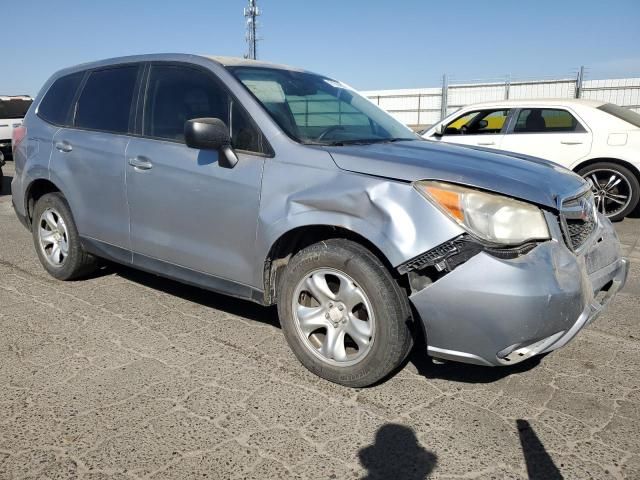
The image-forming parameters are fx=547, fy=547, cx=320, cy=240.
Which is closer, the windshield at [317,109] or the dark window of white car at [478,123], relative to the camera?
the windshield at [317,109]

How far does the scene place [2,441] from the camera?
8.00 feet

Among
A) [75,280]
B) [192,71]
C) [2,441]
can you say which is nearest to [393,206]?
[192,71]

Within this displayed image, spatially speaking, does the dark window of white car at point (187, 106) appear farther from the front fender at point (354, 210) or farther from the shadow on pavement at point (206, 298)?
the shadow on pavement at point (206, 298)

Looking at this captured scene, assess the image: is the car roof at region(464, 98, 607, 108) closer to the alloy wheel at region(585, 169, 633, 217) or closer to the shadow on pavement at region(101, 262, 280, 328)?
the alloy wheel at region(585, 169, 633, 217)

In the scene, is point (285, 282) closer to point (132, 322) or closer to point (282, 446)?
point (282, 446)

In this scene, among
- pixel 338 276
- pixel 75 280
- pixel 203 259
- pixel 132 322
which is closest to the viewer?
pixel 338 276

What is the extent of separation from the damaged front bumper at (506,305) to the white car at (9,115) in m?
14.5

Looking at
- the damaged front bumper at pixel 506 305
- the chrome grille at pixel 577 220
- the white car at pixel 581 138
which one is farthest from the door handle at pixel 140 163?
the white car at pixel 581 138

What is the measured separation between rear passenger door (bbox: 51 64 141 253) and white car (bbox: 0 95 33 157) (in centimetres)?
1146

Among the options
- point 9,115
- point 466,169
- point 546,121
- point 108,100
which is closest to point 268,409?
point 466,169

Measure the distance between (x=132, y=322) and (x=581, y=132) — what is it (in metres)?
6.38

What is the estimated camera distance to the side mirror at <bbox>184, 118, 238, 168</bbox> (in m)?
3.05

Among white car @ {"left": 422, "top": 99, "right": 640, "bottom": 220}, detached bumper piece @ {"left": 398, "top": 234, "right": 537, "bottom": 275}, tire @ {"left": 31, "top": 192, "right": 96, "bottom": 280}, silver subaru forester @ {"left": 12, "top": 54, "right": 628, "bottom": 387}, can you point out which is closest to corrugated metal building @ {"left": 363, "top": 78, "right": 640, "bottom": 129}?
white car @ {"left": 422, "top": 99, "right": 640, "bottom": 220}

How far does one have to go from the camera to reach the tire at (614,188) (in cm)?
714
